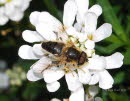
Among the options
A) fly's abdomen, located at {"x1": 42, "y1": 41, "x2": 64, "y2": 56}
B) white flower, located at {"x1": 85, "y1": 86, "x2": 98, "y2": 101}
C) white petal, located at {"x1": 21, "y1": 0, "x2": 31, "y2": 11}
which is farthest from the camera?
white petal, located at {"x1": 21, "y1": 0, "x2": 31, "y2": 11}

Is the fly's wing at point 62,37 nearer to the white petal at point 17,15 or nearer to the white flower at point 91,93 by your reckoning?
the white flower at point 91,93

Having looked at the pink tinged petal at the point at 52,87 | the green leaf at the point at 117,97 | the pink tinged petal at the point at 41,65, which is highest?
the pink tinged petal at the point at 41,65

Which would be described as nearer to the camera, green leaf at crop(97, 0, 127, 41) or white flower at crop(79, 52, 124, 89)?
white flower at crop(79, 52, 124, 89)

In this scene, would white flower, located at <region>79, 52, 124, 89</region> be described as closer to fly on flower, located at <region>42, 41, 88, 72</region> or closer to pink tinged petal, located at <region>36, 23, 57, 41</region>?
fly on flower, located at <region>42, 41, 88, 72</region>

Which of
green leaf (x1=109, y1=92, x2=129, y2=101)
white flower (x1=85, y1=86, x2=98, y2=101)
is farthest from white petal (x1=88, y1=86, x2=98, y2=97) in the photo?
green leaf (x1=109, y1=92, x2=129, y2=101)

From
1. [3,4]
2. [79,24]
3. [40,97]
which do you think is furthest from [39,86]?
[79,24]

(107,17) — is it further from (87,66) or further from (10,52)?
(10,52)

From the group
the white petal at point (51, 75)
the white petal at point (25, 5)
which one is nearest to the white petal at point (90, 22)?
the white petal at point (51, 75)

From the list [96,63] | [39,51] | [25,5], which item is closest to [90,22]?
[96,63]
